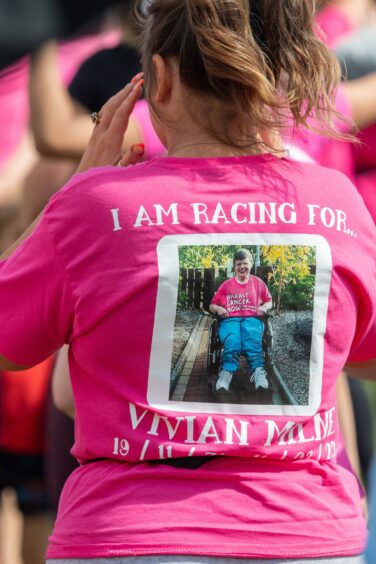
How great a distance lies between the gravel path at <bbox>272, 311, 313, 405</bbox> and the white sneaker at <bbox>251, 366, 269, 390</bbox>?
3 centimetres

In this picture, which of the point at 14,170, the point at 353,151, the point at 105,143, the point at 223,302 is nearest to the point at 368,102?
the point at 353,151

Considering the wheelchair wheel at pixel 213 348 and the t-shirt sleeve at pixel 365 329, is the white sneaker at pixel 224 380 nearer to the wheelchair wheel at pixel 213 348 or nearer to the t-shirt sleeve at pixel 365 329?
the wheelchair wheel at pixel 213 348

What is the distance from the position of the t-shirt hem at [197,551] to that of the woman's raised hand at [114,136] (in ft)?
2.38

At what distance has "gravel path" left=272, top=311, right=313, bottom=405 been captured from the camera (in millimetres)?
1910

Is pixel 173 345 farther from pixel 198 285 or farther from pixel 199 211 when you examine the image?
pixel 199 211

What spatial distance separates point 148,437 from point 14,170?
2.98 meters

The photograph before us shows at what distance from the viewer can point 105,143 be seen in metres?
2.15

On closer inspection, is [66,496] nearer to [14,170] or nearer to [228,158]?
[228,158]

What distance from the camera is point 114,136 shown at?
2141 millimetres

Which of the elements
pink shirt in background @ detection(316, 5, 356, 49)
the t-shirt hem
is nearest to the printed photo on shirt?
the t-shirt hem

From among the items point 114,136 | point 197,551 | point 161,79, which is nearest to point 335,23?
point 114,136

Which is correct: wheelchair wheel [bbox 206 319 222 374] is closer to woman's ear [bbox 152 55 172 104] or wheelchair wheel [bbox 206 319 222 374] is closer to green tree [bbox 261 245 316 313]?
green tree [bbox 261 245 316 313]

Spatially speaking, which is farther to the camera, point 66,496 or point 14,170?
point 14,170

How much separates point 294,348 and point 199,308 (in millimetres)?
181
